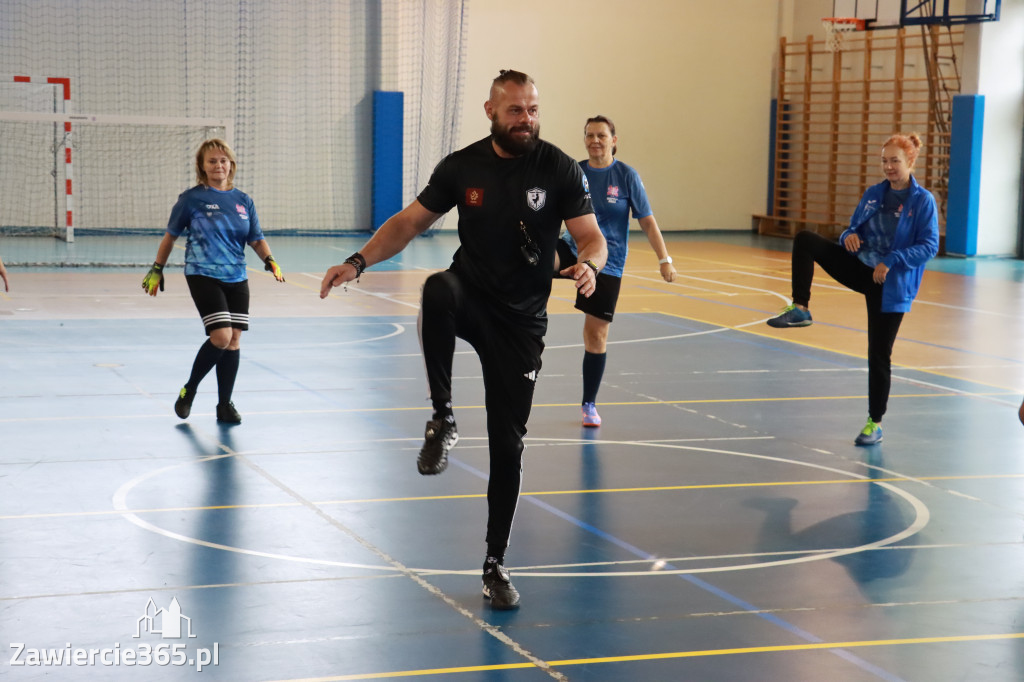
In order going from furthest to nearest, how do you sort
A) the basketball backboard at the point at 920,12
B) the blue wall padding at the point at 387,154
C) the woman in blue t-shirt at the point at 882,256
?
1. the blue wall padding at the point at 387,154
2. the basketball backboard at the point at 920,12
3. the woman in blue t-shirt at the point at 882,256

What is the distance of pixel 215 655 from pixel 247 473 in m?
2.72

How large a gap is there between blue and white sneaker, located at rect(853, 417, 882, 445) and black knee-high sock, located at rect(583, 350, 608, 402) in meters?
1.72

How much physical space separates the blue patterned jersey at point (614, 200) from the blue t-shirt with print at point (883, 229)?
56.6 inches

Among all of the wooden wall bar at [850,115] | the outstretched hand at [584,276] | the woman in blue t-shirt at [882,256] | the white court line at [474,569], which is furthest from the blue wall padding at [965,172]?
the outstretched hand at [584,276]

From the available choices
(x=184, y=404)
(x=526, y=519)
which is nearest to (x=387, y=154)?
(x=184, y=404)

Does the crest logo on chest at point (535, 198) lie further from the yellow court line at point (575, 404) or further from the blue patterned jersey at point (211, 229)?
the yellow court line at point (575, 404)

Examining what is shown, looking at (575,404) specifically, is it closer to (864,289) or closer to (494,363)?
(864,289)

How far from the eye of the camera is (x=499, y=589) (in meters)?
4.58

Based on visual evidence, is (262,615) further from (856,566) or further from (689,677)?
(856,566)

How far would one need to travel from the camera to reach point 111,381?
30.9 ft

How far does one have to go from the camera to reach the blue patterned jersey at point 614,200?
26.9ft

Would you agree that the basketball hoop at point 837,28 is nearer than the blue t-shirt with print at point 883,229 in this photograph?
No

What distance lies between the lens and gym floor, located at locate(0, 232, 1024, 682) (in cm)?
418

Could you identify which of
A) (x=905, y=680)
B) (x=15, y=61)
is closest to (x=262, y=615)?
(x=905, y=680)
